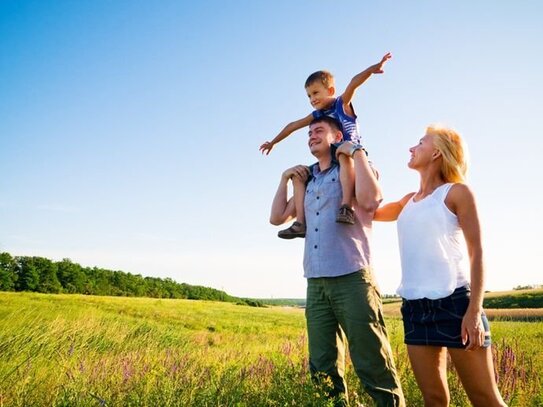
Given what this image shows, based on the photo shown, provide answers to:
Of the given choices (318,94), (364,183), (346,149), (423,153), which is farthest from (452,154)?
(318,94)

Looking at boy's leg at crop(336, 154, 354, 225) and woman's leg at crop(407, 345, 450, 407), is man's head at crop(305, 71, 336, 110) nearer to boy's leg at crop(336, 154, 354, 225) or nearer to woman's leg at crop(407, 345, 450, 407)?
boy's leg at crop(336, 154, 354, 225)

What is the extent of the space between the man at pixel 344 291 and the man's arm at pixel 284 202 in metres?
0.26

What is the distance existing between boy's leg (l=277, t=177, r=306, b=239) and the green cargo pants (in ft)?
1.82

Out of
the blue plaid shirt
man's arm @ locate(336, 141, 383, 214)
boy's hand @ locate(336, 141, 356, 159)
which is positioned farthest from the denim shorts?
boy's hand @ locate(336, 141, 356, 159)

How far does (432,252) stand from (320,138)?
1637 mm

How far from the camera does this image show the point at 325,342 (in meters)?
3.24

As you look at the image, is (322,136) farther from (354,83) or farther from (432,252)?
(432,252)

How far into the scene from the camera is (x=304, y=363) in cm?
499

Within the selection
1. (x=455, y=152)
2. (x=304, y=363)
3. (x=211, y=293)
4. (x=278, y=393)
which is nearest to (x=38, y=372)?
(x=278, y=393)

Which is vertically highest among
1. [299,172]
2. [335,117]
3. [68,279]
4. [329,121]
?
[335,117]

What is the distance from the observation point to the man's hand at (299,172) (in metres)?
3.84

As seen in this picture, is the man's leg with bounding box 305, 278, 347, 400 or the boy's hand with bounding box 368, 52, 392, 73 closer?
the man's leg with bounding box 305, 278, 347, 400

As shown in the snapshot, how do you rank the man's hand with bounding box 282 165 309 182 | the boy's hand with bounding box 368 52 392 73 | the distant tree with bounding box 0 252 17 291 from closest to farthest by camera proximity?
the man's hand with bounding box 282 165 309 182 → the boy's hand with bounding box 368 52 392 73 → the distant tree with bounding box 0 252 17 291

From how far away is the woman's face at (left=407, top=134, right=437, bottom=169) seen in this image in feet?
9.19
